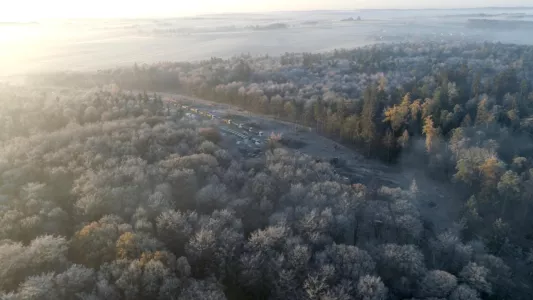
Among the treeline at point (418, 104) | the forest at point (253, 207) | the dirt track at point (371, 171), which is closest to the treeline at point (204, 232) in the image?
the forest at point (253, 207)

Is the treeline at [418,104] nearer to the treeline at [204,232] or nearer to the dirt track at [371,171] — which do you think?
the dirt track at [371,171]

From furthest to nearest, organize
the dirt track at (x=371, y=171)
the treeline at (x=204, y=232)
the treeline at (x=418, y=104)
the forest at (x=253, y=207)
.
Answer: the dirt track at (x=371, y=171)
the treeline at (x=418, y=104)
the forest at (x=253, y=207)
the treeline at (x=204, y=232)

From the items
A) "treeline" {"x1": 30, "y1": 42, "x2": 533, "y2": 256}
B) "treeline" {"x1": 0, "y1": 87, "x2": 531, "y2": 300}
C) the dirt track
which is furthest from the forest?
the dirt track

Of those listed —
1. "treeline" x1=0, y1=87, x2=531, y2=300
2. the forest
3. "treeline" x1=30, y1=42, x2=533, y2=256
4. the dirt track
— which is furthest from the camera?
the dirt track

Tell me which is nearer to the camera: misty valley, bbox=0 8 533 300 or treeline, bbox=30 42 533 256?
misty valley, bbox=0 8 533 300

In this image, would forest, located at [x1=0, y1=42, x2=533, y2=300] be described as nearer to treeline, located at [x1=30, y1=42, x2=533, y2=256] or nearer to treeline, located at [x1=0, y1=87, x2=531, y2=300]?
treeline, located at [x1=0, y1=87, x2=531, y2=300]

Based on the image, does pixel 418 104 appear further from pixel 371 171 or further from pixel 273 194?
pixel 273 194

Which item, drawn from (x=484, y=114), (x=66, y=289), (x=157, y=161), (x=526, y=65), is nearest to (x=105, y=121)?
(x=157, y=161)

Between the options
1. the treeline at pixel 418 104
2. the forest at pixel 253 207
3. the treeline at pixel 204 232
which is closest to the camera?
A: the treeline at pixel 204 232
